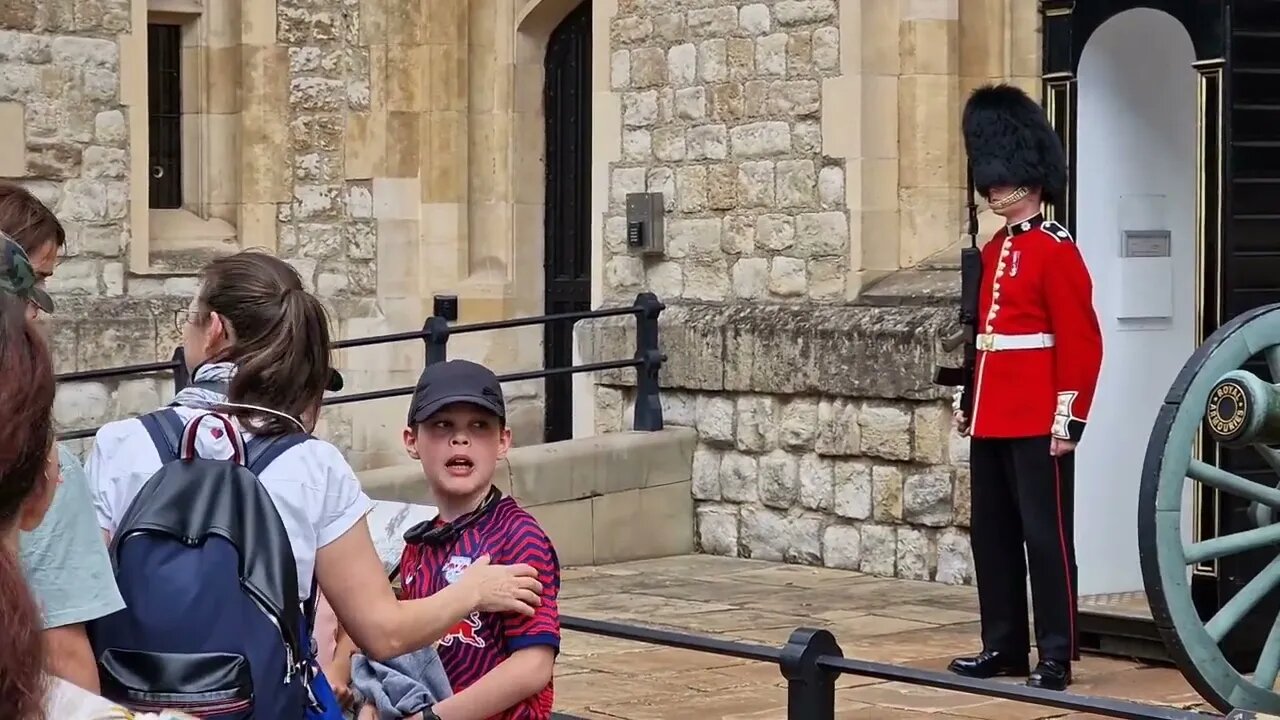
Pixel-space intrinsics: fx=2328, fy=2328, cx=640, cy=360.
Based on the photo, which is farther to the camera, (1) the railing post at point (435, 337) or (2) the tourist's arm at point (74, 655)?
(1) the railing post at point (435, 337)

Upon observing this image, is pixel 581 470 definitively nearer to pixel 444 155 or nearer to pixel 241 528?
pixel 444 155

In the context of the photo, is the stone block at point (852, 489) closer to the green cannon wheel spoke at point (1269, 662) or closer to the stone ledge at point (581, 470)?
the stone ledge at point (581, 470)

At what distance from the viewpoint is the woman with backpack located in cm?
265

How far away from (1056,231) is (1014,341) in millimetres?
305

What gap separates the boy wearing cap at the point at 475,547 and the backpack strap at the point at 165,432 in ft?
1.62

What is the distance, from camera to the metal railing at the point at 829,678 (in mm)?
3422

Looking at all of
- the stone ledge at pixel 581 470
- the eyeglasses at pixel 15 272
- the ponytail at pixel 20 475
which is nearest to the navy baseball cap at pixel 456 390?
the eyeglasses at pixel 15 272

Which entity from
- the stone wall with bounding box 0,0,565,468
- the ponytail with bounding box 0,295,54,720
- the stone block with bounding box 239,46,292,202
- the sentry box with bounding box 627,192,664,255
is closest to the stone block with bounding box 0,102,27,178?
the stone wall with bounding box 0,0,565,468

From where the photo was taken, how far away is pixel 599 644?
7023mm

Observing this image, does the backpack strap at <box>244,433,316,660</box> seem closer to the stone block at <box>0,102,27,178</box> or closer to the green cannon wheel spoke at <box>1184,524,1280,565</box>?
the green cannon wheel spoke at <box>1184,524,1280,565</box>

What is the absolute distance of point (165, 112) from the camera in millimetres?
11344

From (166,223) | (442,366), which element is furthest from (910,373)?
(442,366)

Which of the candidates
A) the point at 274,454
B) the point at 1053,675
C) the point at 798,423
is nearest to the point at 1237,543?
the point at 1053,675

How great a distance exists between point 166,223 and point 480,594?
8.29 m
